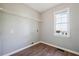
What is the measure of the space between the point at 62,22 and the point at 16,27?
1.19m

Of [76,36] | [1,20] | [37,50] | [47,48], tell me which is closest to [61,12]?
[76,36]

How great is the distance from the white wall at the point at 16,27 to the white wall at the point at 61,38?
246mm

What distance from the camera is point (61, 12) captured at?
1.61 m

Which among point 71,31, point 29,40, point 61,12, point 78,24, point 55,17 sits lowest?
point 29,40

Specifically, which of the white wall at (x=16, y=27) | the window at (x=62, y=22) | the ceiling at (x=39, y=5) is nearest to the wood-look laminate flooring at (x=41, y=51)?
the white wall at (x=16, y=27)

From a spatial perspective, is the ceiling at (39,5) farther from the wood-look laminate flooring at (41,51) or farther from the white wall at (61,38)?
the wood-look laminate flooring at (41,51)

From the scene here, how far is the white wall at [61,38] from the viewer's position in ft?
5.15

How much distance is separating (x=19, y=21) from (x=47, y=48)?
3.09 feet

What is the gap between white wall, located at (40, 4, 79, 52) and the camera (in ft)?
5.15

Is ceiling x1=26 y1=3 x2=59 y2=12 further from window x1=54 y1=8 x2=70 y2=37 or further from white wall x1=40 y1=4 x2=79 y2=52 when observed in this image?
window x1=54 y1=8 x2=70 y2=37

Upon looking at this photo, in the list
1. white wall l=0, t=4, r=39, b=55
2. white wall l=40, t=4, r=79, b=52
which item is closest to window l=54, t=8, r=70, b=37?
white wall l=40, t=4, r=79, b=52

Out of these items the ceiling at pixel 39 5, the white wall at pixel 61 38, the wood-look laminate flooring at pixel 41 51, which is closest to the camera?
the ceiling at pixel 39 5

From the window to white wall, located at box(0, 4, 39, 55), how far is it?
56cm

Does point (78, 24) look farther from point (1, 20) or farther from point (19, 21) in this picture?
point (1, 20)
